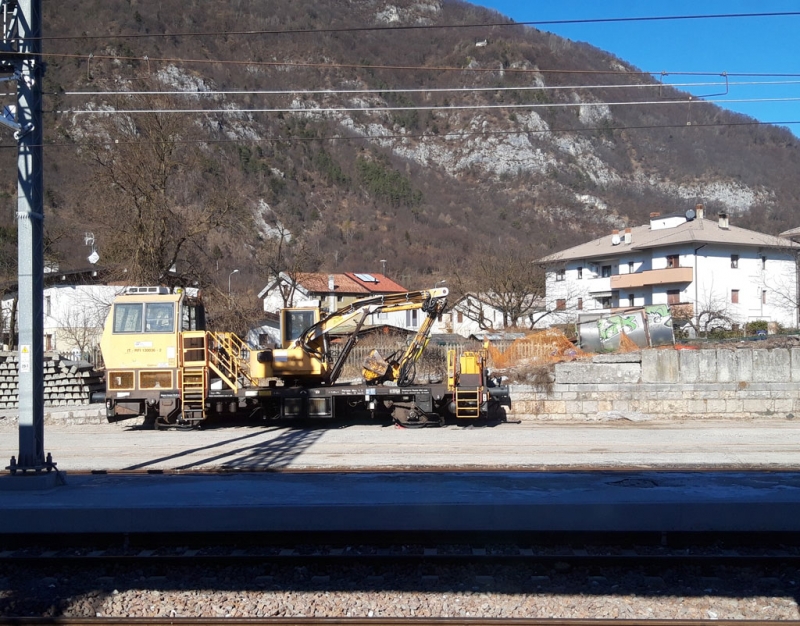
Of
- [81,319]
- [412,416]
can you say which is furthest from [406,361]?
[81,319]

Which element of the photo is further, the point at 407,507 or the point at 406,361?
the point at 406,361

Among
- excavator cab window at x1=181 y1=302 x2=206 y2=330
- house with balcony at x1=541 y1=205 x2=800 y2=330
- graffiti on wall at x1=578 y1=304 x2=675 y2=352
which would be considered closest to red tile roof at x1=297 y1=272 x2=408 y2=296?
house with balcony at x1=541 y1=205 x2=800 y2=330

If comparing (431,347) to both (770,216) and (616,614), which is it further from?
(770,216)

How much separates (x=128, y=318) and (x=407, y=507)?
508 inches

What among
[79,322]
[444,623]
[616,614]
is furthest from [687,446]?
[79,322]

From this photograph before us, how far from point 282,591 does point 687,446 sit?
11.9 m

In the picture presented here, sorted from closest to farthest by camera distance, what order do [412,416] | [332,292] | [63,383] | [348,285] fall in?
[412,416]
[63,383]
[332,292]
[348,285]

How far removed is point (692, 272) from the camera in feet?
184

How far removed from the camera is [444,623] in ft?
21.5

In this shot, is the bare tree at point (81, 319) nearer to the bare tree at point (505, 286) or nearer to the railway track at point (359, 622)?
the bare tree at point (505, 286)

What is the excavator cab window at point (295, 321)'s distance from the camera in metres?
20.4

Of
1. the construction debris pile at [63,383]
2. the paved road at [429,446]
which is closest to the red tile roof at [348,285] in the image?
the construction debris pile at [63,383]

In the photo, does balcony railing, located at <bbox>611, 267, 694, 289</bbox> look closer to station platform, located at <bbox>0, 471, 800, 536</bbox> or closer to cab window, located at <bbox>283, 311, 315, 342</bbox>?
cab window, located at <bbox>283, 311, 315, 342</bbox>

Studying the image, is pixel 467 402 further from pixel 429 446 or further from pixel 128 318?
pixel 128 318
